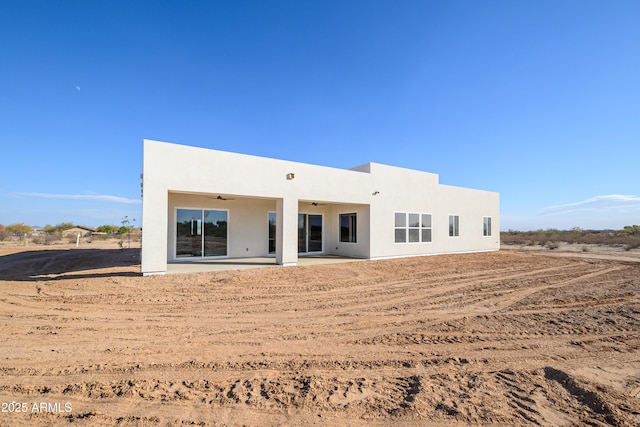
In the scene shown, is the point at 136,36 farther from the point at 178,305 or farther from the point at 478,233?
the point at 478,233

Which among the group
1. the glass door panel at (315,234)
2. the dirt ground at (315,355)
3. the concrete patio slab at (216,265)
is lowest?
the dirt ground at (315,355)

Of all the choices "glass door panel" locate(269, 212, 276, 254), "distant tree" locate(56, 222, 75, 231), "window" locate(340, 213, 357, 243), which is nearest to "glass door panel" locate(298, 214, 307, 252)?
"glass door panel" locate(269, 212, 276, 254)

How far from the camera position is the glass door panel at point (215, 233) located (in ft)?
38.7

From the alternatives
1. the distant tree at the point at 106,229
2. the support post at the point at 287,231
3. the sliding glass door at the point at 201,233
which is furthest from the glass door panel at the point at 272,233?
the distant tree at the point at 106,229

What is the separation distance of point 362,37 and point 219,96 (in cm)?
745

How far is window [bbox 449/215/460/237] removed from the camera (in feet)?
53.5

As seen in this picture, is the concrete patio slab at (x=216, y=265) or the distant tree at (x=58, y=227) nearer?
the concrete patio slab at (x=216, y=265)

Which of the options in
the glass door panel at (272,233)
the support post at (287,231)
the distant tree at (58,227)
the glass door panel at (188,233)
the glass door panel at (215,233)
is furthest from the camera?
the distant tree at (58,227)

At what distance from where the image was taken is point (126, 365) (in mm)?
3406

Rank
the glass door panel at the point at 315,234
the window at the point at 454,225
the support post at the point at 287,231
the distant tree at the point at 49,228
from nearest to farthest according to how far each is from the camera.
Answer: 1. the support post at the point at 287,231
2. the glass door panel at the point at 315,234
3. the window at the point at 454,225
4. the distant tree at the point at 49,228

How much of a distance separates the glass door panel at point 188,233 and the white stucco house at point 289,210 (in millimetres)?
38

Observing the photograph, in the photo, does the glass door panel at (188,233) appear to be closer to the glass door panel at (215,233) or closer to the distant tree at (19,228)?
the glass door panel at (215,233)

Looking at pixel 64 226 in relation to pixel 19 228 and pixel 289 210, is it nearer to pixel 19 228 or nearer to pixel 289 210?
pixel 19 228

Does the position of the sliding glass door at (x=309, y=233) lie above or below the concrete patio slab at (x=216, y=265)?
above
